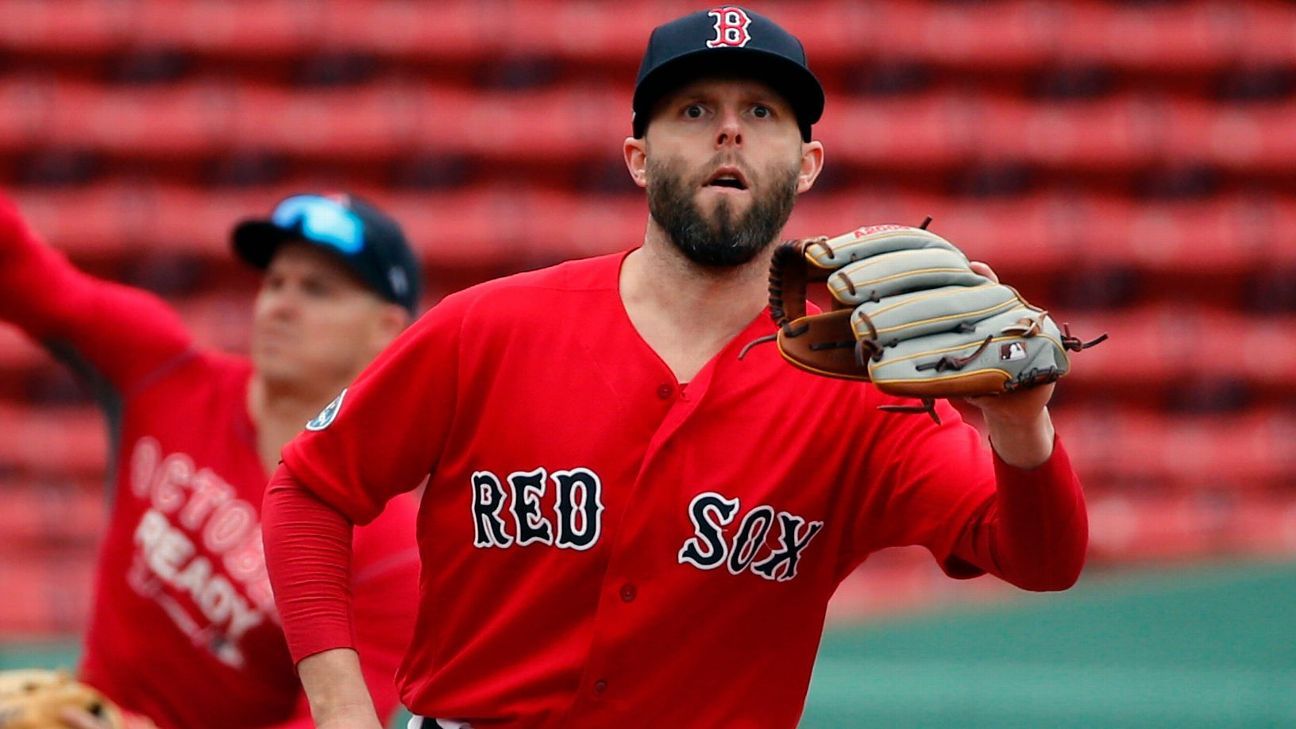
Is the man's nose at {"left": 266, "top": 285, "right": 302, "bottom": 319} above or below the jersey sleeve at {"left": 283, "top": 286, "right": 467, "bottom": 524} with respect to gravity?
below

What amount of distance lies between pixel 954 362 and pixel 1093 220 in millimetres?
5442

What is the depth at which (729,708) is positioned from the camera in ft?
6.86

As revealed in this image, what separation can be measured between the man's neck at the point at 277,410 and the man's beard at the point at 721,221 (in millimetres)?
1124

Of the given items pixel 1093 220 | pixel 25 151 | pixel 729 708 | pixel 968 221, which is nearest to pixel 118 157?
pixel 25 151

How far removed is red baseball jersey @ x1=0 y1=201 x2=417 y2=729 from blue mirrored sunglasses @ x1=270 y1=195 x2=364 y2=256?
0.89ft

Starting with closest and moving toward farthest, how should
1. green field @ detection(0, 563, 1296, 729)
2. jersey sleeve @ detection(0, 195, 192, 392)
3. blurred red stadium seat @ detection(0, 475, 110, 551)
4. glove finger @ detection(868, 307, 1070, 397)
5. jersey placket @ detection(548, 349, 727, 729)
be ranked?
1. glove finger @ detection(868, 307, 1070, 397)
2. jersey placket @ detection(548, 349, 727, 729)
3. jersey sleeve @ detection(0, 195, 192, 392)
4. green field @ detection(0, 563, 1296, 729)
5. blurred red stadium seat @ detection(0, 475, 110, 551)

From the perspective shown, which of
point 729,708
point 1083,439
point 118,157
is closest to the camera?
point 729,708

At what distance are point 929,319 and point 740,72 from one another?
46 cm

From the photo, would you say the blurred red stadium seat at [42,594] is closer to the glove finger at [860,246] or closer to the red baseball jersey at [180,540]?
the red baseball jersey at [180,540]

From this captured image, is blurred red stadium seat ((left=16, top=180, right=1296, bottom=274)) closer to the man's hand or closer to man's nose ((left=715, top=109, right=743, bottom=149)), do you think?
man's nose ((left=715, top=109, right=743, bottom=149))

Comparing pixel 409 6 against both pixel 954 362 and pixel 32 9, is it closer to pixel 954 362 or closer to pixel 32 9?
pixel 32 9

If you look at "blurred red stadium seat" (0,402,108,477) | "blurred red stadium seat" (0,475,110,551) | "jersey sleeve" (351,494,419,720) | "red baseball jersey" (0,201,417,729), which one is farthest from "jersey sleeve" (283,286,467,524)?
"blurred red stadium seat" (0,402,108,477)

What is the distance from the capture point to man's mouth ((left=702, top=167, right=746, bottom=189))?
6.79 ft

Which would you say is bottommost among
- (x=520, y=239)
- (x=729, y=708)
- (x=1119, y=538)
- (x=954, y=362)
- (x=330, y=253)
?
(x=1119, y=538)
